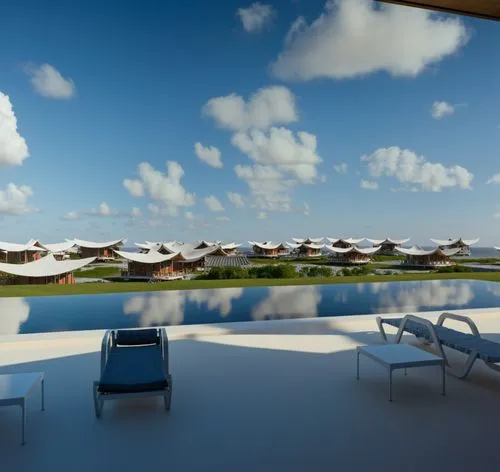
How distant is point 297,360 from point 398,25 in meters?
10.8

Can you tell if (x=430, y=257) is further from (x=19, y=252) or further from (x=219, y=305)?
(x=19, y=252)

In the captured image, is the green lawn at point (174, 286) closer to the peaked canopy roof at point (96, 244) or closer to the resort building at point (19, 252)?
the resort building at point (19, 252)

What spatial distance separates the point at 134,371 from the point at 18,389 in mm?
720

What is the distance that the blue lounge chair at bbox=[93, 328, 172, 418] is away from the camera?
2734 mm

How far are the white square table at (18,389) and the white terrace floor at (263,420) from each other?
234 mm

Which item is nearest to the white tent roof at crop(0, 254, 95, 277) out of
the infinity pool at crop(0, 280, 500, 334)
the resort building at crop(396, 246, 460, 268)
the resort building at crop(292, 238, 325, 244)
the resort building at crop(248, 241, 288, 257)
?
the infinity pool at crop(0, 280, 500, 334)

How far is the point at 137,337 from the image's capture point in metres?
3.63

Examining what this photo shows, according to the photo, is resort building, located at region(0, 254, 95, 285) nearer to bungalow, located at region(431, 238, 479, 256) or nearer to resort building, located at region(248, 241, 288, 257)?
resort building, located at region(248, 241, 288, 257)

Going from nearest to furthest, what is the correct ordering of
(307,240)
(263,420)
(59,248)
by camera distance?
(263,420) → (59,248) → (307,240)

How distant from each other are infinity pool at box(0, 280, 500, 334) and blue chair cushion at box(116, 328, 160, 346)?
→ 4131 mm

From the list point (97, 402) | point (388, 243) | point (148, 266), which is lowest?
point (148, 266)

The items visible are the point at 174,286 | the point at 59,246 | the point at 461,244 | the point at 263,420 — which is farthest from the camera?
the point at 461,244

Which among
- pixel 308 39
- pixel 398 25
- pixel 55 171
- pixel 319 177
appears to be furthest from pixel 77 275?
pixel 398 25

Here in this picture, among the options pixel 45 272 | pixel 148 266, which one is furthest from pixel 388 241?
pixel 45 272
